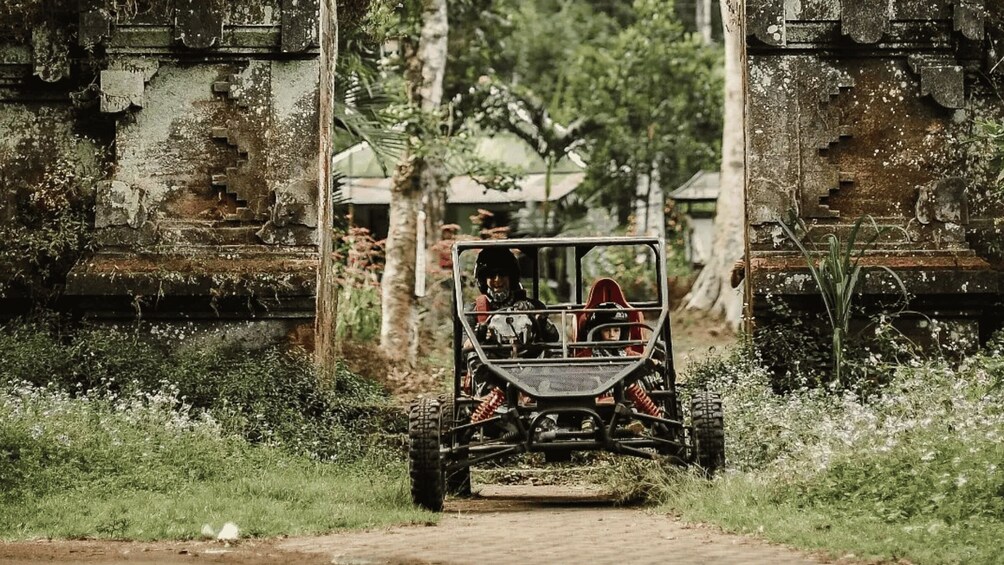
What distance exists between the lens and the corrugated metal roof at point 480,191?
29.0m

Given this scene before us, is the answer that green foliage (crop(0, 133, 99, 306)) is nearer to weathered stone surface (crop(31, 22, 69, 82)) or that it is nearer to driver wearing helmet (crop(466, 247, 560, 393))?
weathered stone surface (crop(31, 22, 69, 82))

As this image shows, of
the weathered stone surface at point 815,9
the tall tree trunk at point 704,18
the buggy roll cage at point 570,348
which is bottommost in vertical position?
the buggy roll cage at point 570,348

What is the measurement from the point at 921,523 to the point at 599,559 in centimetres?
168

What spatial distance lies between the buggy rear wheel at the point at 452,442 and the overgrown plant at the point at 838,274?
3185 millimetres

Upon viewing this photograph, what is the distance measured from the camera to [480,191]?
29906 mm

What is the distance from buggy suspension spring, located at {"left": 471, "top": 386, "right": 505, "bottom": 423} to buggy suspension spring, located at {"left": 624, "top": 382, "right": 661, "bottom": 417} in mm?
794

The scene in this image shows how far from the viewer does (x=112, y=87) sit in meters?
11.6

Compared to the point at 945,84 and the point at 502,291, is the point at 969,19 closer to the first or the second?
the point at 945,84

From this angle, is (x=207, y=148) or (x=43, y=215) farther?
(x=43, y=215)

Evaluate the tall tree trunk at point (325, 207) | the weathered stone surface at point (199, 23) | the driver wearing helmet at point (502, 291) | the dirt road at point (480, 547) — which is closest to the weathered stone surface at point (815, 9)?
the driver wearing helmet at point (502, 291)

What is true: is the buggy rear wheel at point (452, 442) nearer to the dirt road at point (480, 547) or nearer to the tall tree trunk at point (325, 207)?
the dirt road at point (480, 547)

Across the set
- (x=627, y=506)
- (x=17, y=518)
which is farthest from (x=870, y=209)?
(x=17, y=518)

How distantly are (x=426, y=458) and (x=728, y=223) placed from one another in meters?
14.3

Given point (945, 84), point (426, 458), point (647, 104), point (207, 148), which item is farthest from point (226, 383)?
point (647, 104)
